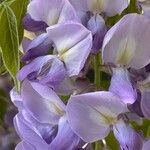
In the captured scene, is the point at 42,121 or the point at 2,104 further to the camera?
the point at 2,104

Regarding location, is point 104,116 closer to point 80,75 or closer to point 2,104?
point 80,75

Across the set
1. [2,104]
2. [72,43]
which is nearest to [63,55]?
[72,43]

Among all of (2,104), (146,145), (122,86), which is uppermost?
(122,86)

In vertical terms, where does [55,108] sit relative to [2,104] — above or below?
above

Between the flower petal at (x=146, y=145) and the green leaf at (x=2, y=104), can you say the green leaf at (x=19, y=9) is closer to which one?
the flower petal at (x=146, y=145)

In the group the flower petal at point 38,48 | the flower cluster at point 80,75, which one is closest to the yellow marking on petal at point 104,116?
the flower cluster at point 80,75

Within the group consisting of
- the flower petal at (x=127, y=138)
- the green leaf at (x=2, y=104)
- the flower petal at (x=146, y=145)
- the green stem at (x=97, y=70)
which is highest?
the green stem at (x=97, y=70)

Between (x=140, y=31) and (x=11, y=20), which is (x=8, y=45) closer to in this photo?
(x=11, y=20)

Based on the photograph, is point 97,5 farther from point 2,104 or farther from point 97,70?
point 2,104
